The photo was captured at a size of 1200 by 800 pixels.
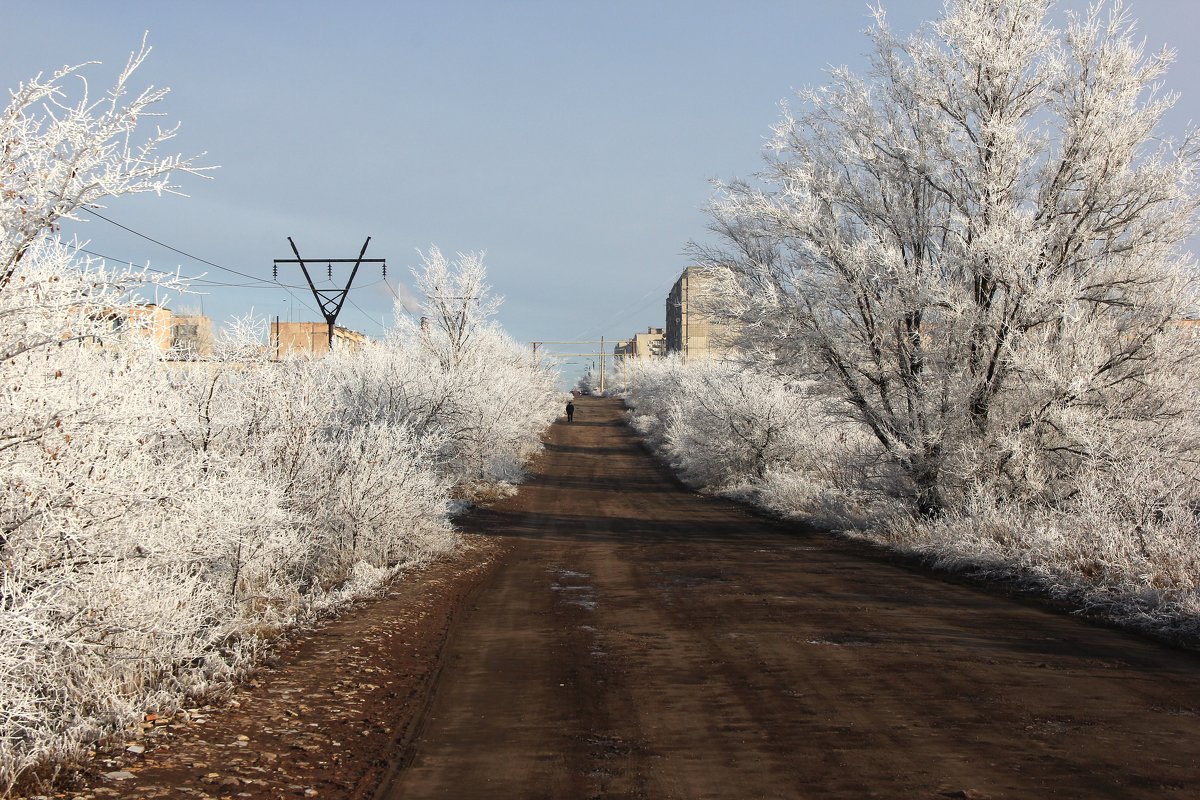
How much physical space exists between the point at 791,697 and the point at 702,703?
65cm

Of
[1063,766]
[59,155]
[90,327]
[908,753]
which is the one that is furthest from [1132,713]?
[59,155]

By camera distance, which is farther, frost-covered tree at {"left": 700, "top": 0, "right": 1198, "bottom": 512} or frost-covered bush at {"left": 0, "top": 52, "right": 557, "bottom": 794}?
frost-covered tree at {"left": 700, "top": 0, "right": 1198, "bottom": 512}

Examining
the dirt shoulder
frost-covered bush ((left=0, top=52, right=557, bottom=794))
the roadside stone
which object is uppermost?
frost-covered bush ((left=0, top=52, right=557, bottom=794))

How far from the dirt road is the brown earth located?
0.07 ft

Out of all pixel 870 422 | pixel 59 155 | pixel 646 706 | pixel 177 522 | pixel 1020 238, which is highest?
pixel 1020 238

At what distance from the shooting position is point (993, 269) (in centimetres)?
1286

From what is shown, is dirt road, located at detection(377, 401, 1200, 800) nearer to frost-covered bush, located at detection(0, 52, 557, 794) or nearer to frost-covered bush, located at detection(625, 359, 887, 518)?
frost-covered bush, located at detection(0, 52, 557, 794)

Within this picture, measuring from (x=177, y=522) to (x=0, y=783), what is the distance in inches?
107

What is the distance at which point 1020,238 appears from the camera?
1288 centimetres

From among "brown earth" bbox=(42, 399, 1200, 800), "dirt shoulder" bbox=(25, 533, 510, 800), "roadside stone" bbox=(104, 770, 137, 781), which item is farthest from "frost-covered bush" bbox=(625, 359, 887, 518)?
"roadside stone" bbox=(104, 770, 137, 781)

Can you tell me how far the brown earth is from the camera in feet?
14.7

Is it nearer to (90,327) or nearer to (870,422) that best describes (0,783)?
(90,327)

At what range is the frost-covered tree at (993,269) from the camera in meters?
12.9

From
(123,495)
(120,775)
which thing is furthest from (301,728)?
(123,495)
